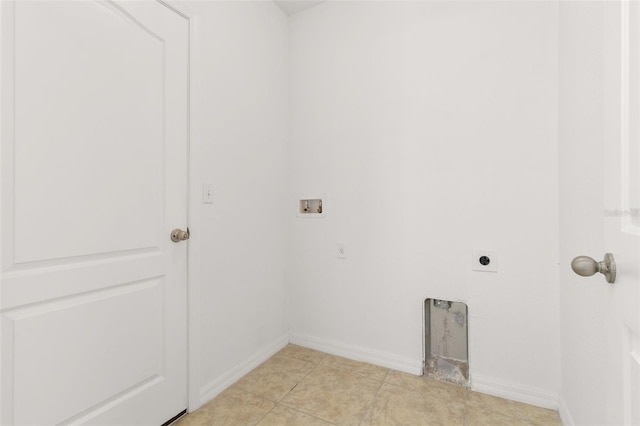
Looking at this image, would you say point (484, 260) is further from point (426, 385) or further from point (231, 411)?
point (231, 411)

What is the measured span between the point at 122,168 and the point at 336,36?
169 cm

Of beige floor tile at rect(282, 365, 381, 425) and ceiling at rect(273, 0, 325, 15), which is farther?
ceiling at rect(273, 0, 325, 15)

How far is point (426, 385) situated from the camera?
1797 millimetres

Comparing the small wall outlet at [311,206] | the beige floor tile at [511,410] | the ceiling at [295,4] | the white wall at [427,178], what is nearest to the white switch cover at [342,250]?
the white wall at [427,178]

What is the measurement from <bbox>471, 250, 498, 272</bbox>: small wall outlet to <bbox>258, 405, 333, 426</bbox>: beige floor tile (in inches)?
45.4

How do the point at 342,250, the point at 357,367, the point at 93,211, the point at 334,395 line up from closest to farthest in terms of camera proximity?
the point at 93,211 → the point at 334,395 → the point at 357,367 → the point at 342,250

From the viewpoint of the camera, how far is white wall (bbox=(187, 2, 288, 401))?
168 centimetres

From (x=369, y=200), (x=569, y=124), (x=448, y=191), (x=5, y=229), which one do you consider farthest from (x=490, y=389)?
(x=5, y=229)

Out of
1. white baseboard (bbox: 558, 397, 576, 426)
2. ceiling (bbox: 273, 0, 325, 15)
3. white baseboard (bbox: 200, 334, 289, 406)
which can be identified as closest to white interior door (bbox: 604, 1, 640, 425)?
white baseboard (bbox: 558, 397, 576, 426)

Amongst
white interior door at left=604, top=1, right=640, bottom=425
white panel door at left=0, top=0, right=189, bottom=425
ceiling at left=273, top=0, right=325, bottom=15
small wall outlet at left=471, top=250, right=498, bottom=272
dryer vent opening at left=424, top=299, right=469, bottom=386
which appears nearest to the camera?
white interior door at left=604, top=1, right=640, bottom=425

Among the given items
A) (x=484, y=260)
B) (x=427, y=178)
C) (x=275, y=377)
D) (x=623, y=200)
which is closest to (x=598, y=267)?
(x=623, y=200)

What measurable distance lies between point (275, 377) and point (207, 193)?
3.90 ft

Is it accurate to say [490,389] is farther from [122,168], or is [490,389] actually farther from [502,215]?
[122,168]

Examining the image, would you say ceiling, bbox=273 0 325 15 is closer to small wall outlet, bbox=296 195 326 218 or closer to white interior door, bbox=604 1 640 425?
small wall outlet, bbox=296 195 326 218
